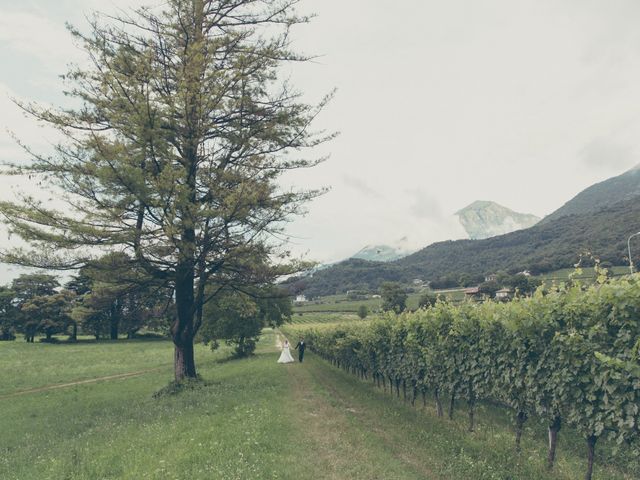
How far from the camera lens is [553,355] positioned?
32.3 feet

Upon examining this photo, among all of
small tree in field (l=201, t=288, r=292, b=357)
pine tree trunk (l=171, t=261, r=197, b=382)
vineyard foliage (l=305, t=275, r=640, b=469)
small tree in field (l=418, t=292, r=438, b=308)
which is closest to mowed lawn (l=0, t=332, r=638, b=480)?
vineyard foliage (l=305, t=275, r=640, b=469)

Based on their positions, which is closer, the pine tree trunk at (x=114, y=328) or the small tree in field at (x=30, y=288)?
the small tree in field at (x=30, y=288)

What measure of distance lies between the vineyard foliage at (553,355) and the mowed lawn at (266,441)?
1409 millimetres

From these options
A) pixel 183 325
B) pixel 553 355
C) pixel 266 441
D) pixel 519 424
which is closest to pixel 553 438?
pixel 519 424

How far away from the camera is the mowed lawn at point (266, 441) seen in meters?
9.20

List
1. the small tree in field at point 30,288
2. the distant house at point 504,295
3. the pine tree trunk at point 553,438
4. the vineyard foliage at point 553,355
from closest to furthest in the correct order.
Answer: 1. the vineyard foliage at point 553,355
2. the pine tree trunk at point 553,438
3. the distant house at point 504,295
4. the small tree in field at point 30,288

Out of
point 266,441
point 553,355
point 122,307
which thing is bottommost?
point 266,441

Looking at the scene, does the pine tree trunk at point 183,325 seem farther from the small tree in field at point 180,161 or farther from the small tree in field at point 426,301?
the small tree in field at point 426,301

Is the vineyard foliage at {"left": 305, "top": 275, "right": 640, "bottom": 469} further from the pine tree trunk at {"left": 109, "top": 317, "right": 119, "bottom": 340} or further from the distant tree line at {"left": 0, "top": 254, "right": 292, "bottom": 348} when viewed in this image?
the pine tree trunk at {"left": 109, "top": 317, "right": 119, "bottom": 340}

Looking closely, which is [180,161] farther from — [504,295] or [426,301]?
[504,295]

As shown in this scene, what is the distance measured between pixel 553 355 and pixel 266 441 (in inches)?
283

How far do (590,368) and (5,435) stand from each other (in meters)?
19.8

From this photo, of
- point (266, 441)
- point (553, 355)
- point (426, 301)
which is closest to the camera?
point (553, 355)

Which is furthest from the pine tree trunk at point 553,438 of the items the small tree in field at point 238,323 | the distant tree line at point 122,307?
the small tree in field at point 238,323
